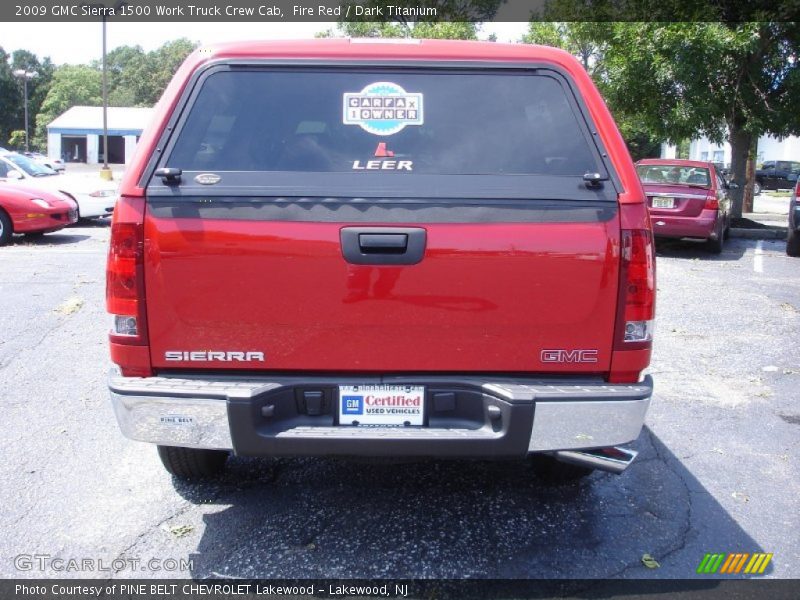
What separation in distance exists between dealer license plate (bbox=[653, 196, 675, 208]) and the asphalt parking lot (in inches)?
276

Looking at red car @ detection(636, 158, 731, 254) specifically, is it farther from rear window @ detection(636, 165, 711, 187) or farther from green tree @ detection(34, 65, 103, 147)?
green tree @ detection(34, 65, 103, 147)

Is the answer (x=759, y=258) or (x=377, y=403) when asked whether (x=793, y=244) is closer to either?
(x=759, y=258)

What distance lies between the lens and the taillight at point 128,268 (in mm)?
2895

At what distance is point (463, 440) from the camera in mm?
2863

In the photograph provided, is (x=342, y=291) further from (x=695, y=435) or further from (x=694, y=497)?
(x=695, y=435)

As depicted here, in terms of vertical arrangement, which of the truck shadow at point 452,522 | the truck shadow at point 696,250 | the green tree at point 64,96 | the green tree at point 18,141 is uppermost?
the green tree at point 64,96

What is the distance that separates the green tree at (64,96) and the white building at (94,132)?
28.7 metres

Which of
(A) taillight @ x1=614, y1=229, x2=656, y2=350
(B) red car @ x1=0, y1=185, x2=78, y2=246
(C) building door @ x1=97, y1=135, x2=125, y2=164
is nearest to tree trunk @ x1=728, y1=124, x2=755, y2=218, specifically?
(B) red car @ x1=0, y1=185, x2=78, y2=246

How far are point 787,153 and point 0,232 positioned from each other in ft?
153

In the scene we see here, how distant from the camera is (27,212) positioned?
12406 mm

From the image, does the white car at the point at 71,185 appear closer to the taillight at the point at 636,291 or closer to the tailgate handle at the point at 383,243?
the tailgate handle at the point at 383,243

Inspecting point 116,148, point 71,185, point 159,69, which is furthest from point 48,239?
point 159,69

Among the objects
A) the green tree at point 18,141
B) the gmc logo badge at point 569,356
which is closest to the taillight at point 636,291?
the gmc logo badge at point 569,356

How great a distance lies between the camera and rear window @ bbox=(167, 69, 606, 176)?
122 inches
